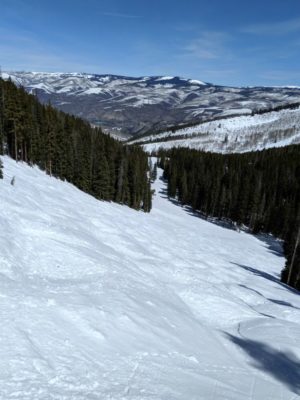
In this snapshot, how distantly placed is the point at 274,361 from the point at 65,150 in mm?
56993

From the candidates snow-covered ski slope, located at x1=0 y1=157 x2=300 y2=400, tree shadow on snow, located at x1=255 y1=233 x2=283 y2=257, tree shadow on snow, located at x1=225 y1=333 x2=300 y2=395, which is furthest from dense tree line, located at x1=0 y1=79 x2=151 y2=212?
tree shadow on snow, located at x1=225 y1=333 x2=300 y2=395

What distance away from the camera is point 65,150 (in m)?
67.4

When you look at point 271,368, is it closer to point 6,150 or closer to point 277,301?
point 277,301

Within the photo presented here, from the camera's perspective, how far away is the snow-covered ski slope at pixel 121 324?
1073 centimetres

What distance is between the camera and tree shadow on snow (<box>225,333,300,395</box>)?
15384 millimetres

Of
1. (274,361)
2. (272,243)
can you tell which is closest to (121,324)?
(274,361)

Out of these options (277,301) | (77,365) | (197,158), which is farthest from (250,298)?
(197,158)

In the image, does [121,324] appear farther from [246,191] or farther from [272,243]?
[246,191]

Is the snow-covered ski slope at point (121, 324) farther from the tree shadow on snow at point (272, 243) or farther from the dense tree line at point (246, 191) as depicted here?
the dense tree line at point (246, 191)

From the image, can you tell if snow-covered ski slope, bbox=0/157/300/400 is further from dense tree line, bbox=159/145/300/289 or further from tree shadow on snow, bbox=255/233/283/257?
dense tree line, bbox=159/145/300/289

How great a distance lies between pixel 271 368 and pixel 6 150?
5406 cm

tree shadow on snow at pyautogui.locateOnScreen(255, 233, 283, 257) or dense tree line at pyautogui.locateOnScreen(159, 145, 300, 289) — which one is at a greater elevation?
dense tree line at pyautogui.locateOnScreen(159, 145, 300, 289)

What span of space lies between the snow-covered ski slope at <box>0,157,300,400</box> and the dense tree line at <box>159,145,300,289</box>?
189 feet

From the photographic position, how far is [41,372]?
1011cm
